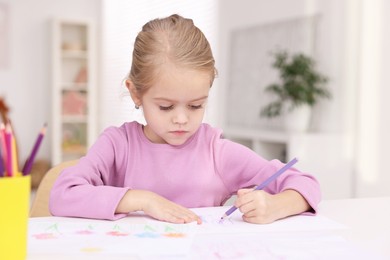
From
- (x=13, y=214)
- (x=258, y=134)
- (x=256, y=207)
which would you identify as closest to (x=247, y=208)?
(x=256, y=207)

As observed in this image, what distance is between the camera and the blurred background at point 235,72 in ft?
12.2

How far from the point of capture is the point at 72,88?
18.5 ft

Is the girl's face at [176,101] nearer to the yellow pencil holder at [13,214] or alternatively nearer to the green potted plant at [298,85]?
the yellow pencil holder at [13,214]

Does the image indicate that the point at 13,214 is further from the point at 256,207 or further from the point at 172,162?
the point at 172,162

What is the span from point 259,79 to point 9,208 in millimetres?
4051

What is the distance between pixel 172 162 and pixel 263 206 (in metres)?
0.29

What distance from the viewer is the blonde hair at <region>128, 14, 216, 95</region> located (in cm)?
106

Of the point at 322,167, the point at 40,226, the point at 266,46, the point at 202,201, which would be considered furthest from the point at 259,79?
the point at 40,226

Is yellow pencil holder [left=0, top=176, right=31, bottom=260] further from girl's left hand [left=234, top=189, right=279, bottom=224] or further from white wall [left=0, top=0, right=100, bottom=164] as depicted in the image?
white wall [left=0, top=0, right=100, bottom=164]

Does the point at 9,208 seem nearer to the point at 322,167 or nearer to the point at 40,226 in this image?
the point at 40,226

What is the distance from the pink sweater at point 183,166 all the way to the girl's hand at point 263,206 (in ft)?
0.36

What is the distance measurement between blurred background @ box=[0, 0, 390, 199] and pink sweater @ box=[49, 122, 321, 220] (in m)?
2.07

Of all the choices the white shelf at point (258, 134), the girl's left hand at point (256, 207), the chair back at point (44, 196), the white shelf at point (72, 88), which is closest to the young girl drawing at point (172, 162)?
the girl's left hand at point (256, 207)

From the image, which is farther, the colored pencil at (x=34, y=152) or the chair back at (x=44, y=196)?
the chair back at (x=44, y=196)
